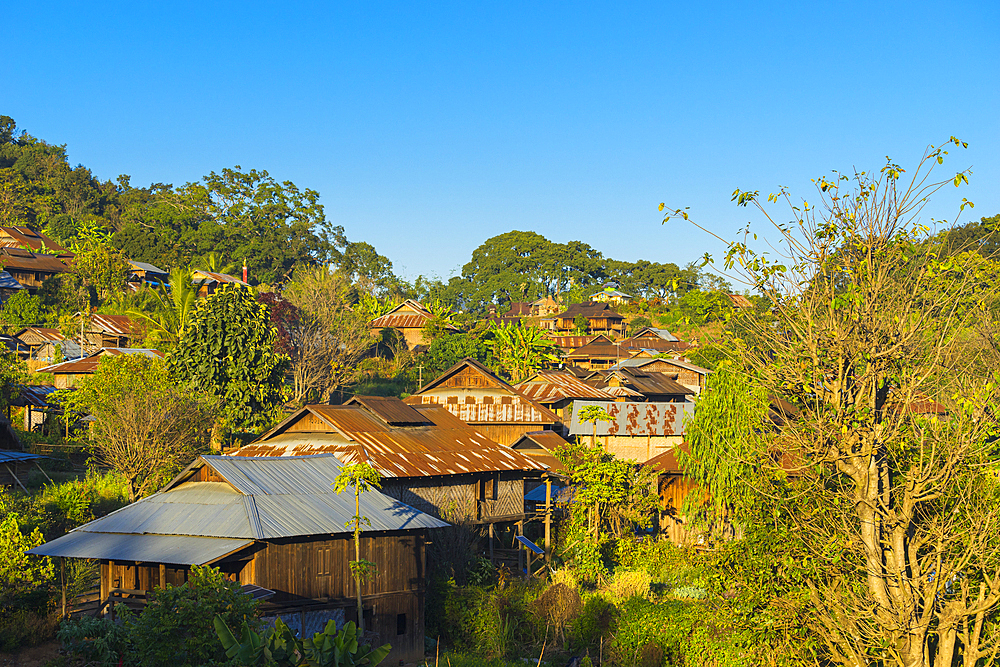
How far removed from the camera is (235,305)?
145 feet

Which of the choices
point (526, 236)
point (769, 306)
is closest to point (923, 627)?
point (769, 306)

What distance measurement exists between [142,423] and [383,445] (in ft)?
38.1

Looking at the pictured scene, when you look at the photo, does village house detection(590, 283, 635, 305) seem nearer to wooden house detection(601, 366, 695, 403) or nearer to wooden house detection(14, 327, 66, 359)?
wooden house detection(601, 366, 695, 403)

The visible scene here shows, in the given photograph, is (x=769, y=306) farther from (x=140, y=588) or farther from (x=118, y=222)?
(x=118, y=222)

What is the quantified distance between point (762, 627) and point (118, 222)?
101m

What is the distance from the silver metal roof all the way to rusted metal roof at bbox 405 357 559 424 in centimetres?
2099

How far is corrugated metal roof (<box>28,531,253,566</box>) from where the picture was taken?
2011 cm

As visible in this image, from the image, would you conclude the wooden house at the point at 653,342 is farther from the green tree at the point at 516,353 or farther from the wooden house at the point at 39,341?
the wooden house at the point at 39,341

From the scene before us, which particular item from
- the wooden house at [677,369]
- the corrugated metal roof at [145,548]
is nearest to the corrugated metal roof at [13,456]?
the corrugated metal roof at [145,548]

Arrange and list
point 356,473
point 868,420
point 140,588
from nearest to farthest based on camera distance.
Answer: point 868,420, point 356,473, point 140,588

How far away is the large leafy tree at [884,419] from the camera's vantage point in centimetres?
1312

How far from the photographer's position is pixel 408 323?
260 ft

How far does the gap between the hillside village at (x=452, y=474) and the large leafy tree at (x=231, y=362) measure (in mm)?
145

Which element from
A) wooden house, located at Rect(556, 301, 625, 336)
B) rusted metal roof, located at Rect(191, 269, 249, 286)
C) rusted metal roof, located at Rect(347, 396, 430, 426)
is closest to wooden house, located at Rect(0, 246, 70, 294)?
rusted metal roof, located at Rect(191, 269, 249, 286)
